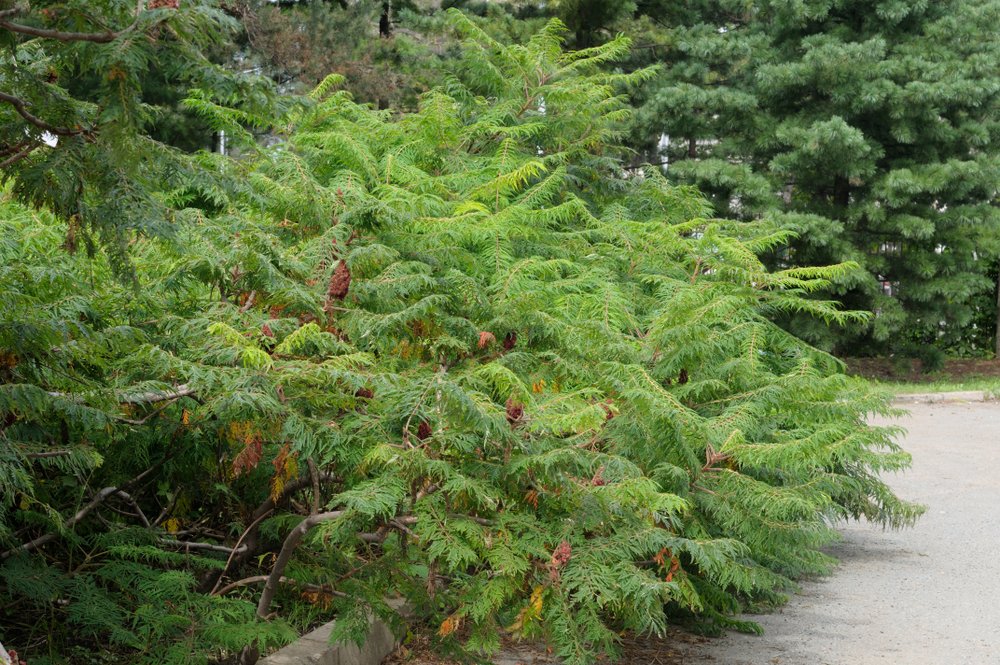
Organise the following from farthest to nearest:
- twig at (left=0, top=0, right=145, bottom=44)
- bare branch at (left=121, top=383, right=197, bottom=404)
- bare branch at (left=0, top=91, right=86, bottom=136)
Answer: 1. bare branch at (left=121, top=383, right=197, bottom=404)
2. bare branch at (left=0, top=91, right=86, bottom=136)
3. twig at (left=0, top=0, right=145, bottom=44)

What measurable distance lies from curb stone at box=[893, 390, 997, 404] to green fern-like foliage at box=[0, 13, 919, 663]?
1056 centimetres

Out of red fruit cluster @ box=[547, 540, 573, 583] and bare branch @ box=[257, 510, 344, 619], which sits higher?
red fruit cluster @ box=[547, 540, 573, 583]

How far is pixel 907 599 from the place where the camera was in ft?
19.8

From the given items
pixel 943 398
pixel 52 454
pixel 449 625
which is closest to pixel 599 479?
pixel 449 625

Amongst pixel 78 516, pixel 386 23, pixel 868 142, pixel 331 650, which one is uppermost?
pixel 386 23

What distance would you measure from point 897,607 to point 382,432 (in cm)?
402

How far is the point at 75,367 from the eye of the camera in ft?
12.6

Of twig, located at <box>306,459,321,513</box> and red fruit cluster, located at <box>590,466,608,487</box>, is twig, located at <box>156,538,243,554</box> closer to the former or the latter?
twig, located at <box>306,459,321,513</box>

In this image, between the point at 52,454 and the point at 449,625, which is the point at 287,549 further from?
the point at 52,454

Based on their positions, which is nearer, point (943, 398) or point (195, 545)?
point (195, 545)

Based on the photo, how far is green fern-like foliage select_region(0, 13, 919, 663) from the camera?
3.17 meters

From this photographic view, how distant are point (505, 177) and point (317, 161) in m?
1.32

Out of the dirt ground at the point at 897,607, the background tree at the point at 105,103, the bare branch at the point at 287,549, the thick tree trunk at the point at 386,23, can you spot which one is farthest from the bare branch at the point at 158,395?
the thick tree trunk at the point at 386,23

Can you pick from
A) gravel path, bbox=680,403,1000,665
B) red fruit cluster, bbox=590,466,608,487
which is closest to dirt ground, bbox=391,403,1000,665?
gravel path, bbox=680,403,1000,665
